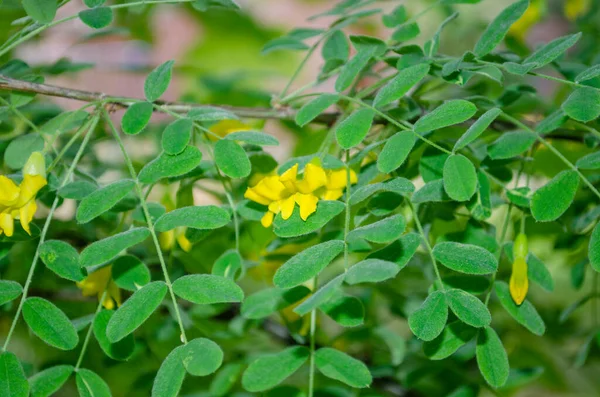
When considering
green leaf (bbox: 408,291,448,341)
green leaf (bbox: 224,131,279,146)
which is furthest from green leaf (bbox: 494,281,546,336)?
green leaf (bbox: 224,131,279,146)

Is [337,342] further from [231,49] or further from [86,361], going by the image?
[231,49]

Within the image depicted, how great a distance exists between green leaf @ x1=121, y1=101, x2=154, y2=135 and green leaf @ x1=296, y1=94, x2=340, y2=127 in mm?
121

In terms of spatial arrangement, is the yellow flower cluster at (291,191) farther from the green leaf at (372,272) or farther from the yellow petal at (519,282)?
the yellow petal at (519,282)

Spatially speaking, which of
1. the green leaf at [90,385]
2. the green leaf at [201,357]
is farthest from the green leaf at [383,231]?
the green leaf at [90,385]

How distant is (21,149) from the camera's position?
0.61m

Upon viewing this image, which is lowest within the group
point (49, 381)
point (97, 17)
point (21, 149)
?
point (49, 381)

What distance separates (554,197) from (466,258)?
0.28 ft

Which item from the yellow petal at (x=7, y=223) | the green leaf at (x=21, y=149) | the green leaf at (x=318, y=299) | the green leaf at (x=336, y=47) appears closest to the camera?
the green leaf at (x=318, y=299)

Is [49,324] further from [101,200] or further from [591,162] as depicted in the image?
[591,162]

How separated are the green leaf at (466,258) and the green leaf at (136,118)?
248 millimetres

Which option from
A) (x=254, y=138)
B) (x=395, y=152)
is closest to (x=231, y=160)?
(x=254, y=138)

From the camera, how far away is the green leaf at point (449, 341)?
1.69 feet

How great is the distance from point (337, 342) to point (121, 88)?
1703 millimetres

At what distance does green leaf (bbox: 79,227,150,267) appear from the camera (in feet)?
1.58
